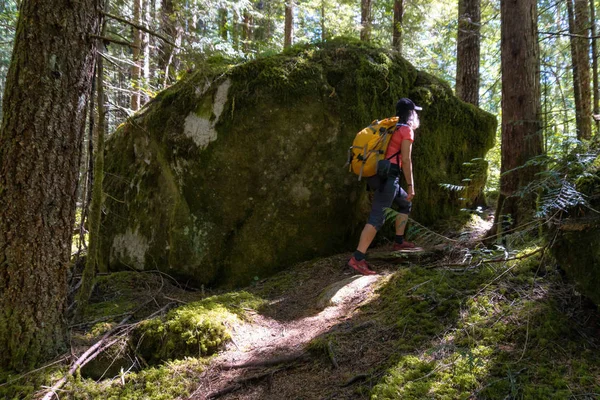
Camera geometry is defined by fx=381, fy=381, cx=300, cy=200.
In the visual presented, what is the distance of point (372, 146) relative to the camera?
5.29 meters

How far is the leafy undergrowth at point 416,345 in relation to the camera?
250 centimetres

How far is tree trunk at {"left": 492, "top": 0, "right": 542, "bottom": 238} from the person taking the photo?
4613mm

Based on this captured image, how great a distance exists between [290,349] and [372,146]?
9.72 ft

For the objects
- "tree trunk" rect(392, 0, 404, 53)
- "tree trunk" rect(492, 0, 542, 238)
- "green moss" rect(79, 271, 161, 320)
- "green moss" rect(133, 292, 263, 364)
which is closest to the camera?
"green moss" rect(133, 292, 263, 364)

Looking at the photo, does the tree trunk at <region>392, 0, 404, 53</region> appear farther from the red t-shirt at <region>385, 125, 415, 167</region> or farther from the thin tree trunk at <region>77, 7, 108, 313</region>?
the thin tree trunk at <region>77, 7, 108, 313</region>

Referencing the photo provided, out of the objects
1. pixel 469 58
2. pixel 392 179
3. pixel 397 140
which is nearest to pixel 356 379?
pixel 392 179

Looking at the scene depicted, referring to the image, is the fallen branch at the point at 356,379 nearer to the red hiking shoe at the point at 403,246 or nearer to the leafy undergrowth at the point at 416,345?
the leafy undergrowth at the point at 416,345

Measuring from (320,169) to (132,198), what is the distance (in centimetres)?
336

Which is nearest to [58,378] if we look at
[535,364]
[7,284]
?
[7,284]

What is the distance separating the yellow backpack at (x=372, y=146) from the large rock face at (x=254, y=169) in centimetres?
84

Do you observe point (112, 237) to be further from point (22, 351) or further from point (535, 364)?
point (535, 364)

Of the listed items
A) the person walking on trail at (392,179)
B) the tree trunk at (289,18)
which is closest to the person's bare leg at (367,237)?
the person walking on trail at (392,179)

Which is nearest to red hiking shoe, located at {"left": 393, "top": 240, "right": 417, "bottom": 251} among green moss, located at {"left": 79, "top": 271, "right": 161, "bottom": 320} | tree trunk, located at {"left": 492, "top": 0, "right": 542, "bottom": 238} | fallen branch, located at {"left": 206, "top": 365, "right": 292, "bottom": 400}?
tree trunk, located at {"left": 492, "top": 0, "right": 542, "bottom": 238}

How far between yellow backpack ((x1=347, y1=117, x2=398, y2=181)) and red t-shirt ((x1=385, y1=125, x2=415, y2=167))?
6cm
